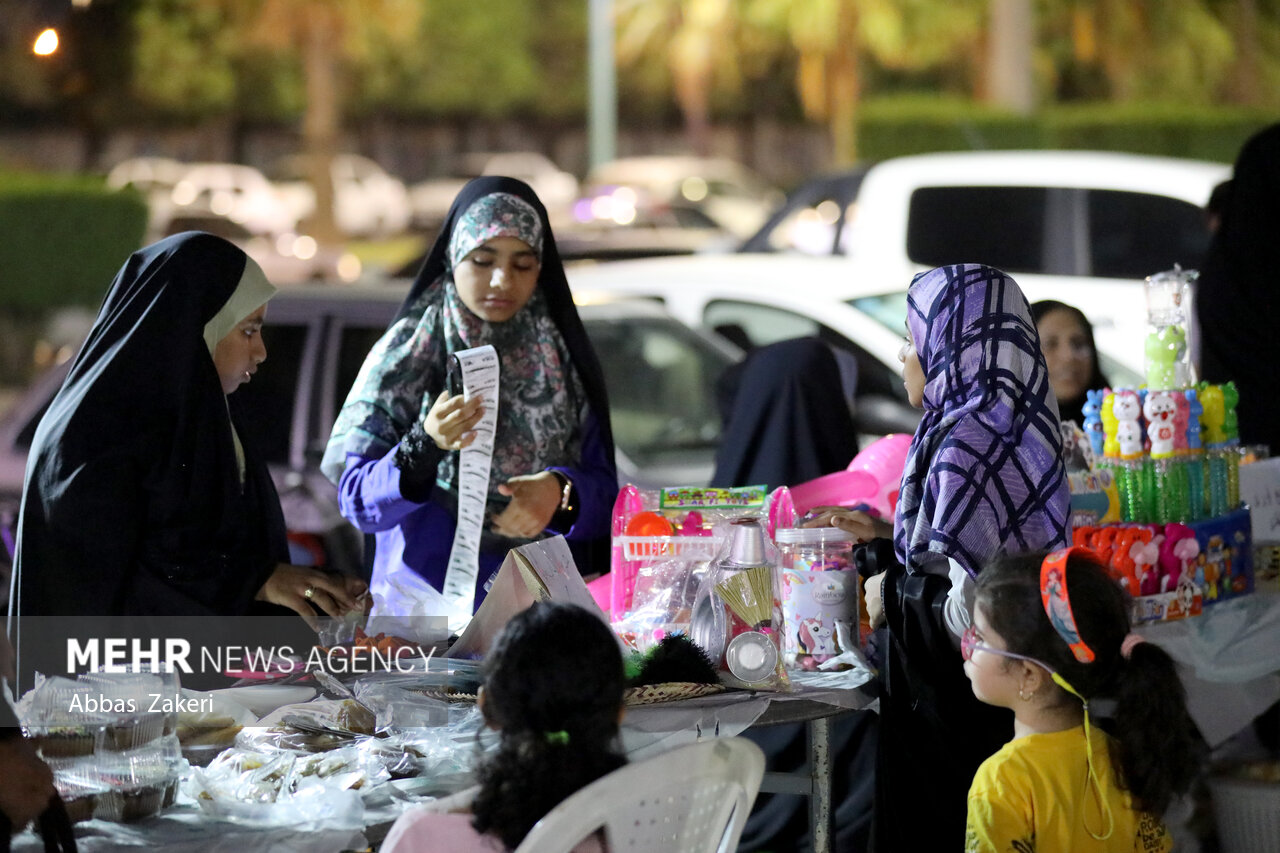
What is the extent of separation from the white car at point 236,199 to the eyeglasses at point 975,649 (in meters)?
19.9

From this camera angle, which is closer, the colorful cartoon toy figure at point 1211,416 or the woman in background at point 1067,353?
the colorful cartoon toy figure at point 1211,416

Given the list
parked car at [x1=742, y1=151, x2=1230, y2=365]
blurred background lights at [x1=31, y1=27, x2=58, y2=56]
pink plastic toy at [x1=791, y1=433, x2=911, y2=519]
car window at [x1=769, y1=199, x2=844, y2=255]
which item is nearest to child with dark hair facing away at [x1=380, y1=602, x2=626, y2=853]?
pink plastic toy at [x1=791, y1=433, x2=911, y2=519]

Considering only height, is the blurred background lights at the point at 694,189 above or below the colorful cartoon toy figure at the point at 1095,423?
above

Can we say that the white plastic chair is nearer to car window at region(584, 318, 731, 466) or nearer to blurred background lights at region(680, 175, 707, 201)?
car window at region(584, 318, 731, 466)

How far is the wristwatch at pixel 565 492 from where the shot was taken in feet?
11.3

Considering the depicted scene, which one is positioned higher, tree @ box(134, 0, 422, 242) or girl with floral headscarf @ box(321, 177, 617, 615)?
tree @ box(134, 0, 422, 242)

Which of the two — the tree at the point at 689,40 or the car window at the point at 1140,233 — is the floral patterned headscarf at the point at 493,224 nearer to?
the car window at the point at 1140,233

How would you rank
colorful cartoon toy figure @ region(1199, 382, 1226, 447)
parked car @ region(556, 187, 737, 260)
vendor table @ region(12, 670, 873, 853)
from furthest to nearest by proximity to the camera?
parked car @ region(556, 187, 737, 260), colorful cartoon toy figure @ region(1199, 382, 1226, 447), vendor table @ region(12, 670, 873, 853)

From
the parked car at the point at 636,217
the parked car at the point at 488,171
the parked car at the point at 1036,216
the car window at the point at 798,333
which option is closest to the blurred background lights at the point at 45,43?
the car window at the point at 798,333

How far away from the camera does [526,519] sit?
3.39 metres

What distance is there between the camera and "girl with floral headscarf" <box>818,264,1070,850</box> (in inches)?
111

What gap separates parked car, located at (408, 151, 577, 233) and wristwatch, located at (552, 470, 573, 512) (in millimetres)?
19867

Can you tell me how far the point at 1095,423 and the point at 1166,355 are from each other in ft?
0.79

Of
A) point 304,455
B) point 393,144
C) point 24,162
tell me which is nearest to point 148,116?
point 24,162
